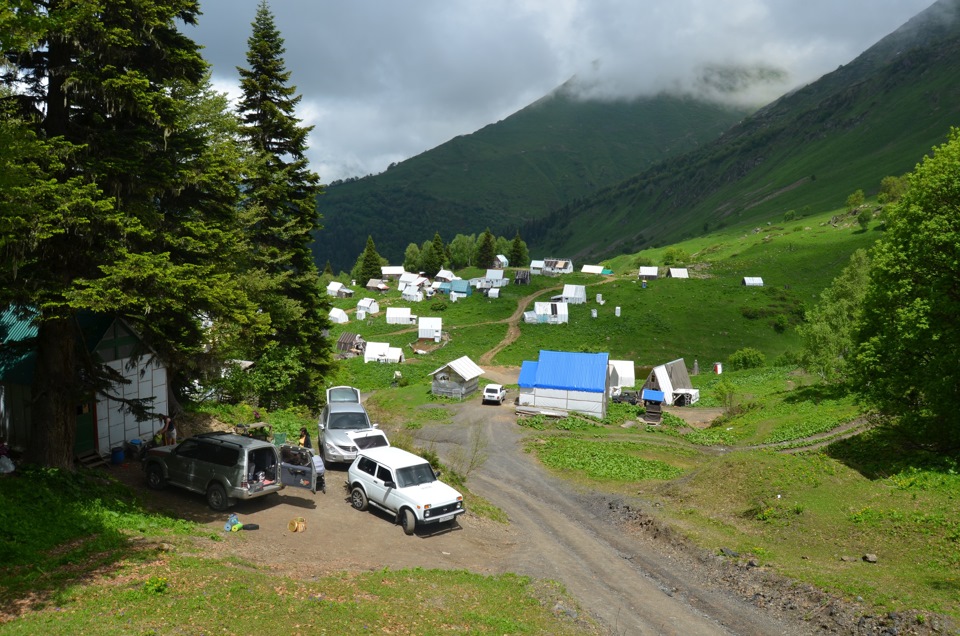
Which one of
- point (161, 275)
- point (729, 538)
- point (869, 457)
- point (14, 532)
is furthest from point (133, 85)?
point (869, 457)

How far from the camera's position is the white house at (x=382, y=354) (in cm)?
7969

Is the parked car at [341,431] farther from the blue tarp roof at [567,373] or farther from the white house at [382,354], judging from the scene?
the white house at [382,354]

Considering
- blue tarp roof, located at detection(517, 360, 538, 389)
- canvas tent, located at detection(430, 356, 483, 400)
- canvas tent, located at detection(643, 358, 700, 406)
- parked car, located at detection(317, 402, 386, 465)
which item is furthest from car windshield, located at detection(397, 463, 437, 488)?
canvas tent, located at detection(643, 358, 700, 406)

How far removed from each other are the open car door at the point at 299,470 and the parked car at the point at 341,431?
3808 mm

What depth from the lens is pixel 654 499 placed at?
24.5 metres

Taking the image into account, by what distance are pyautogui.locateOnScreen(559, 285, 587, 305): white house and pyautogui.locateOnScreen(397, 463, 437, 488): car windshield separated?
84737mm

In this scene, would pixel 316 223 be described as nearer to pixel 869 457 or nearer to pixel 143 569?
→ pixel 143 569

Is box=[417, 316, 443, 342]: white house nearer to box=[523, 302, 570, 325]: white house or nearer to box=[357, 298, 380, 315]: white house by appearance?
box=[523, 302, 570, 325]: white house

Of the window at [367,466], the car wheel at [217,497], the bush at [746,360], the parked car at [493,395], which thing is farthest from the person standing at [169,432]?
the bush at [746,360]

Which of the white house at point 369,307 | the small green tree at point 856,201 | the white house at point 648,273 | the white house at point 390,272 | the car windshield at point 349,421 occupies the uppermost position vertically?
the small green tree at point 856,201

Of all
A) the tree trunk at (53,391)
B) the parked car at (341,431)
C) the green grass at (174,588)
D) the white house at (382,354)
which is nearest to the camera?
the green grass at (174,588)

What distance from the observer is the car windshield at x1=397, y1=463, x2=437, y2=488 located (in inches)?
766

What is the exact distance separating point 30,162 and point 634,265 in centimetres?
14609

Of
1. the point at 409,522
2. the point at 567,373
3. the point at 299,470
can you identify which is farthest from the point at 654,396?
the point at 299,470
